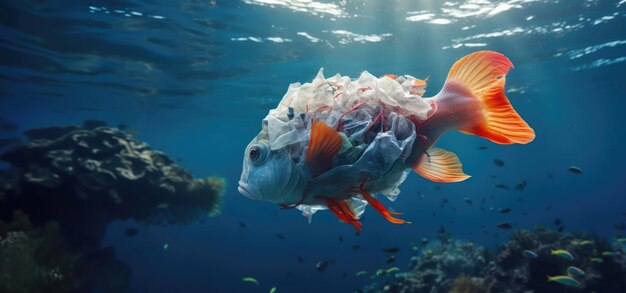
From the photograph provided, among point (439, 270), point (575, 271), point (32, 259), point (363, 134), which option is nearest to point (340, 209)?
point (363, 134)

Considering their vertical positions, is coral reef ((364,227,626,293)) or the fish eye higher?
the fish eye

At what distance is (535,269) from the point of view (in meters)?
9.26

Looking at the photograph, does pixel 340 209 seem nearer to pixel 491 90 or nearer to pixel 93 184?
pixel 491 90

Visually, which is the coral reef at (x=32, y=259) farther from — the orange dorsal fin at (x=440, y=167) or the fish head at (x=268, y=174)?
the orange dorsal fin at (x=440, y=167)

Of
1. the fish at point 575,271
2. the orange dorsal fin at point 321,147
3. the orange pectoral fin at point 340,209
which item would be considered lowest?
the fish at point 575,271

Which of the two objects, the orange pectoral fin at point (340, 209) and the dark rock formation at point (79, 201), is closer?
the orange pectoral fin at point (340, 209)

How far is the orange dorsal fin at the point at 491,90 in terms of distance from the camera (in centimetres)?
225

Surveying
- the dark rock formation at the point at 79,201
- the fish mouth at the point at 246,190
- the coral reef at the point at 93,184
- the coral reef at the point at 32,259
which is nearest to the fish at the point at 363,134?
the fish mouth at the point at 246,190

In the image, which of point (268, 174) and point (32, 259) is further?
point (32, 259)

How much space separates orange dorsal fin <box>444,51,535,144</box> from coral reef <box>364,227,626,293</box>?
871 centimetres

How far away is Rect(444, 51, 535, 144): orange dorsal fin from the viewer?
2.25m

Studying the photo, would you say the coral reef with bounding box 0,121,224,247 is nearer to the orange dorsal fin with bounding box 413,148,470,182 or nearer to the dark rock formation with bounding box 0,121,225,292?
Result: the dark rock formation with bounding box 0,121,225,292

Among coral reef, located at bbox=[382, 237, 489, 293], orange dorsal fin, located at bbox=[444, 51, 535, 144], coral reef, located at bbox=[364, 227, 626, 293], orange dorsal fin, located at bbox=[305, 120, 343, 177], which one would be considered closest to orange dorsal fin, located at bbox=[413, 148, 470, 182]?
orange dorsal fin, located at bbox=[444, 51, 535, 144]

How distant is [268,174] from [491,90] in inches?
60.5
